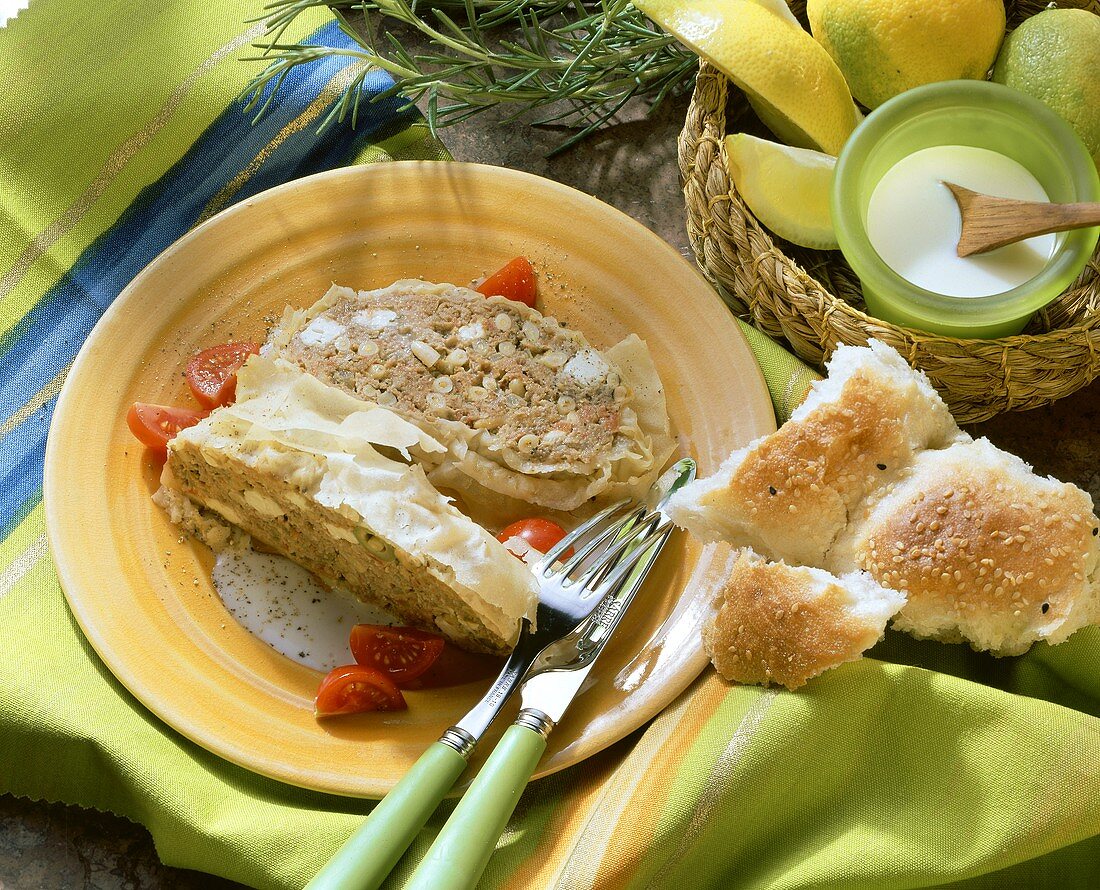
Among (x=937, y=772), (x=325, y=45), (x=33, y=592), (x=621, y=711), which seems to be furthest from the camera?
(x=325, y=45)

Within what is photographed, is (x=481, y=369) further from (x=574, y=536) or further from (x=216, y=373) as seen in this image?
(x=216, y=373)

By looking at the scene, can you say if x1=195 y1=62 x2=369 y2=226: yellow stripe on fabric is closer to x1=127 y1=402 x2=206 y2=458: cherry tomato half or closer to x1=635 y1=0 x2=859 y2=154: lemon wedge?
x1=127 y1=402 x2=206 y2=458: cherry tomato half

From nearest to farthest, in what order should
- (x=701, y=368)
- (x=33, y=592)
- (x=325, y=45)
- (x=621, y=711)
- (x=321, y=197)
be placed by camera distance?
(x=621, y=711) → (x=33, y=592) → (x=701, y=368) → (x=321, y=197) → (x=325, y=45)

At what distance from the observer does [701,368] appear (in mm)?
3477

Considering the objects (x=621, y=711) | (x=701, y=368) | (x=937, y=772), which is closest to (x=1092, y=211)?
(x=701, y=368)

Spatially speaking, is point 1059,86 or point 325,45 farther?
point 325,45

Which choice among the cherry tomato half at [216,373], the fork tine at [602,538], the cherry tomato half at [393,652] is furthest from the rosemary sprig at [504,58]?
the cherry tomato half at [393,652]

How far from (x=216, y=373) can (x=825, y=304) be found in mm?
1899

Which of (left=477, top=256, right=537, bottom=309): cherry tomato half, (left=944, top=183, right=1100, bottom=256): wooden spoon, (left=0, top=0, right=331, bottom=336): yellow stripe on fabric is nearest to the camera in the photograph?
(left=944, top=183, right=1100, bottom=256): wooden spoon

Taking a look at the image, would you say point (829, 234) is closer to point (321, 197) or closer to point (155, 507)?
point (321, 197)

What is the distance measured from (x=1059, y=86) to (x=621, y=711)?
2172mm

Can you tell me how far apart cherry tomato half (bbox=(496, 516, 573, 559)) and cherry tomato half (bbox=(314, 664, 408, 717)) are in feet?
1.84

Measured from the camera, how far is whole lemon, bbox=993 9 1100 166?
10.1 ft

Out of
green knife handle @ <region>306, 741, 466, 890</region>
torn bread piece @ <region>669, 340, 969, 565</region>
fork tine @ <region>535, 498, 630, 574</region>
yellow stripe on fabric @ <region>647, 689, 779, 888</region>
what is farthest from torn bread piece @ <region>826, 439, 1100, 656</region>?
green knife handle @ <region>306, 741, 466, 890</region>
